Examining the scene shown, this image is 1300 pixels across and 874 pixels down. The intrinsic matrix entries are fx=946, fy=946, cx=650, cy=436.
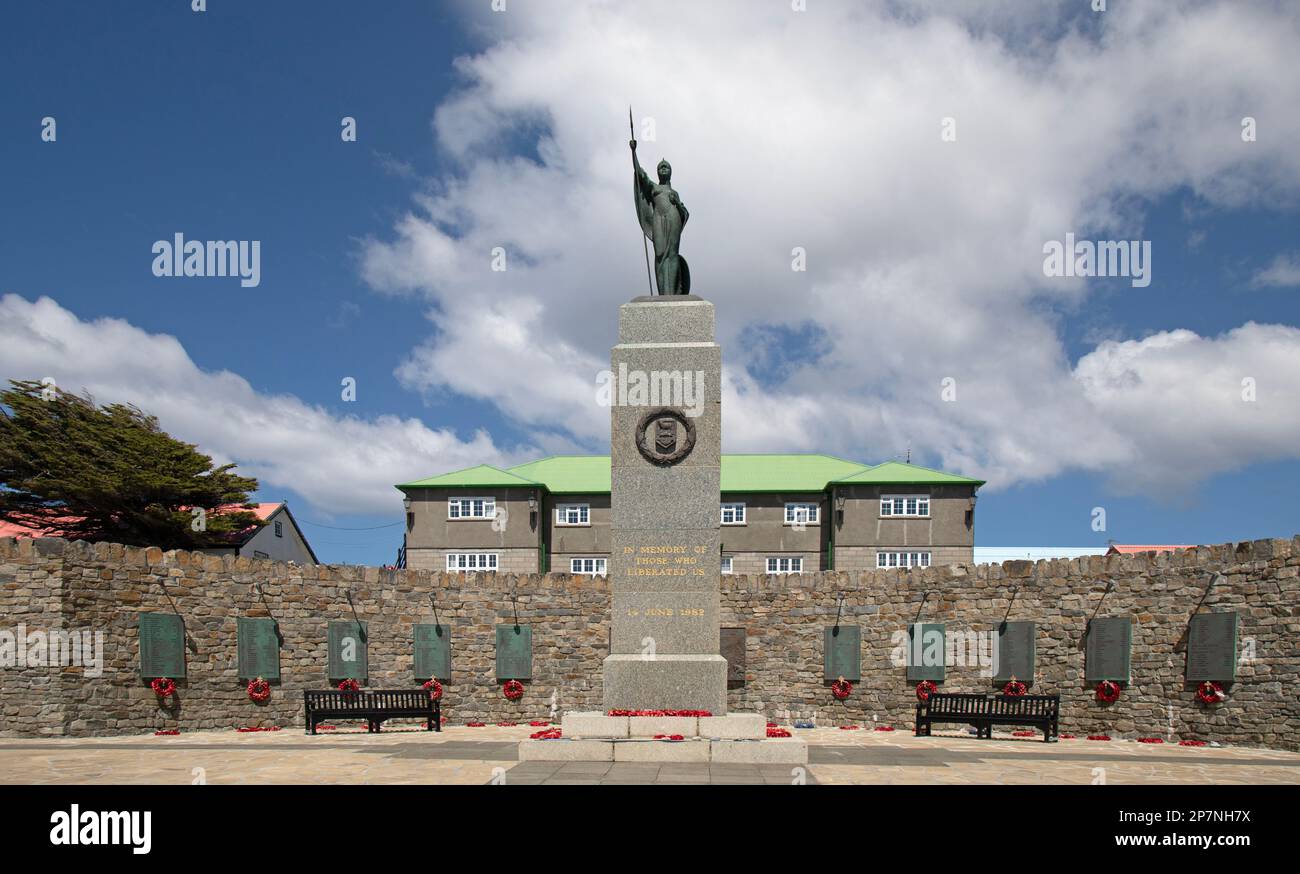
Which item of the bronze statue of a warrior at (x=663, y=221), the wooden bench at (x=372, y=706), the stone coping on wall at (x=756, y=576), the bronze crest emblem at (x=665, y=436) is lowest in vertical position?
the wooden bench at (x=372, y=706)

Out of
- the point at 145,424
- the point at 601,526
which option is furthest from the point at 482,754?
the point at 145,424

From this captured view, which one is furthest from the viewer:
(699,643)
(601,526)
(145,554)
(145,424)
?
(601,526)

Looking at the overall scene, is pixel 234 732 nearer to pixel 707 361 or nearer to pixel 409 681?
pixel 409 681

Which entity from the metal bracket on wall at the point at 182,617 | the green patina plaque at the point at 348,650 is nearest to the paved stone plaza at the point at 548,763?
the metal bracket on wall at the point at 182,617

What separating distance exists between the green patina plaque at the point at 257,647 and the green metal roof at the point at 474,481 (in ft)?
63.7

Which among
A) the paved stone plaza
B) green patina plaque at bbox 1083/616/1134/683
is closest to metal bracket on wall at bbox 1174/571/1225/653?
green patina plaque at bbox 1083/616/1134/683

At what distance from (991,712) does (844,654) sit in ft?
12.4

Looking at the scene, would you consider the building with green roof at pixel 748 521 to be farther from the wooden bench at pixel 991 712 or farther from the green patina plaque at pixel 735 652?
the wooden bench at pixel 991 712

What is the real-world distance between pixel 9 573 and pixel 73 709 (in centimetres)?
268

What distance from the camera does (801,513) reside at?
128 ft

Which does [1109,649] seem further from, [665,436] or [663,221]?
[663,221]

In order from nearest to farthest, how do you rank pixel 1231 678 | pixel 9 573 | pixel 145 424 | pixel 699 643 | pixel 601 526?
1. pixel 699 643
2. pixel 1231 678
3. pixel 9 573
4. pixel 145 424
5. pixel 601 526

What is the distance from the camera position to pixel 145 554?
17.9 metres

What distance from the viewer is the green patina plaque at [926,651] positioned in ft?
62.2
